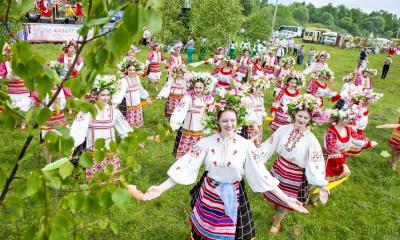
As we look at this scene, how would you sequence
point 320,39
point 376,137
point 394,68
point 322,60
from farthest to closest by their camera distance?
point 320,39 < point 394,68 < point 322,60 < point 376,137

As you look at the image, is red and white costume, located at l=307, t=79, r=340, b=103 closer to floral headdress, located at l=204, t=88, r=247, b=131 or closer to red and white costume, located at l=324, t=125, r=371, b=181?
red and white costume, located at l=324, t=125, r=371, b=181

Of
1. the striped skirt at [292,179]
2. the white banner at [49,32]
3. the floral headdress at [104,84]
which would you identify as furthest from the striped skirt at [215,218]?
the white banner at [49,32]

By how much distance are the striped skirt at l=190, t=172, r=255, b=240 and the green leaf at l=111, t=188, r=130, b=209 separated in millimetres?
2562

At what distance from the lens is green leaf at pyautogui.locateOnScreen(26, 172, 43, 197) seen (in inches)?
47.6

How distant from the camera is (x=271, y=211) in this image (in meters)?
5.80

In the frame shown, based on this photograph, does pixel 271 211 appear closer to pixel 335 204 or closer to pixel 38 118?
pixel 335 204

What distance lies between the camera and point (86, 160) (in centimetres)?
141

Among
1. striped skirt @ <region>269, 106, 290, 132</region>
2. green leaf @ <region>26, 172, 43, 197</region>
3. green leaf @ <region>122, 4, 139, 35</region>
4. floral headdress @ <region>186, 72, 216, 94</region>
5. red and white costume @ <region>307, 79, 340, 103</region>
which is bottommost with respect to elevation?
striped skirt @ <region>269, 106, 290, 132</region>

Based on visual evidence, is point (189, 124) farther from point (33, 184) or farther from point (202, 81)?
point (33, 184)

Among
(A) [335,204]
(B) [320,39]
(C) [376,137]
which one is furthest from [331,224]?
(B) [320,39]

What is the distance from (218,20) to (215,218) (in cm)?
1819

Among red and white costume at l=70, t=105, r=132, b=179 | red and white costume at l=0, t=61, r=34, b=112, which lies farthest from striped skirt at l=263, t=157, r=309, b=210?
red and white costume at l=0, t=61, r=34, b=112

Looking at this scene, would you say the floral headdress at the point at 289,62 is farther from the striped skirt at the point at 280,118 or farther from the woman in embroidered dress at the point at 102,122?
the woman in embroidered dress at the point at 102,122

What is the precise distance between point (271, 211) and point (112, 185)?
491cm
